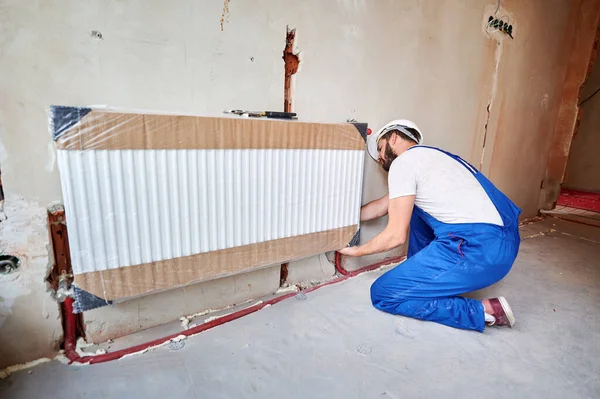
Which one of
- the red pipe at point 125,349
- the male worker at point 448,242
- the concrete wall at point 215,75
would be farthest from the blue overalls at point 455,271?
the red pipe at point 125,349

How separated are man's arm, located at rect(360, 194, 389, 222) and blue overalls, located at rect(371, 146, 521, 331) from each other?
344mm

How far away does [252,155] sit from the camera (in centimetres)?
118

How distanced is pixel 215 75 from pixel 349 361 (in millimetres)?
1151

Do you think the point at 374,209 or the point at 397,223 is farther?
the point at 374,209

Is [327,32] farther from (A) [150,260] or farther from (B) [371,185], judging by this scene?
(A) [150,260]

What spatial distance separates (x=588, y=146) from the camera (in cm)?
493

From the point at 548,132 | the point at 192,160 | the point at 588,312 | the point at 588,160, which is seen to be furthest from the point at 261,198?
the point at 588,160

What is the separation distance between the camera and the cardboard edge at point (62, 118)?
85 cm

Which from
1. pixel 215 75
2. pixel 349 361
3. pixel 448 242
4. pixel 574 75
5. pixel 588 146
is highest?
pixel 574 75

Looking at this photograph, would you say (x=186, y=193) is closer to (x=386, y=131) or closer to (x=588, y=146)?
(x=386, y=131)

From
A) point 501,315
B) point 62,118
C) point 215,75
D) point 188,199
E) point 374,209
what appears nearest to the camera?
point 62,118

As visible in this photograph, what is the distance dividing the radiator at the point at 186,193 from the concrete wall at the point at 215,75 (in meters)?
0.16

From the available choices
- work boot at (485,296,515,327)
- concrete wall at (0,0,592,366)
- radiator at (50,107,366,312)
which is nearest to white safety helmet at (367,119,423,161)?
concrete wall at (0,0,592,366)

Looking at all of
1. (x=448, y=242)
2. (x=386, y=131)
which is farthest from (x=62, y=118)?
(x=448, y=242)
